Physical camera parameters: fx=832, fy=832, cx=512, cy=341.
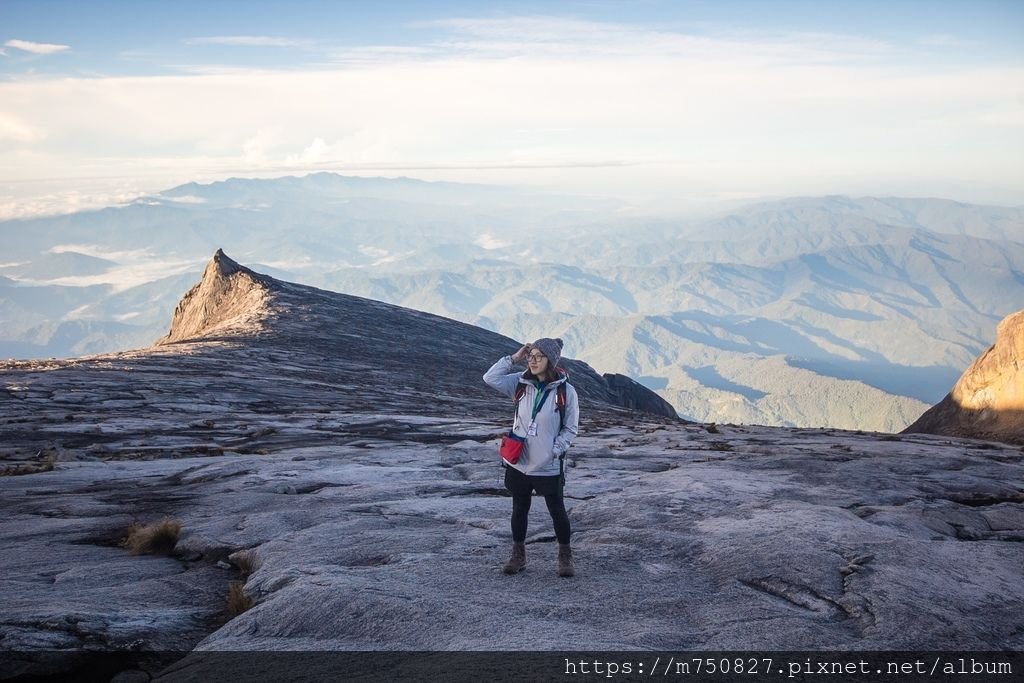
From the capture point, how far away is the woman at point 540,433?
1147 cm

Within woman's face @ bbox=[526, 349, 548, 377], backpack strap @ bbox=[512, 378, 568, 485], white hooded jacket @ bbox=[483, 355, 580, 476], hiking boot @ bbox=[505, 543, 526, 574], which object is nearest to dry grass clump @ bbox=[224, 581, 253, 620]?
hiking boot @ bbox=[505, 543, 526, 574]

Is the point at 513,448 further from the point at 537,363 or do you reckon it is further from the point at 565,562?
the point at 565,562

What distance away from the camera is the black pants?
11656 mm

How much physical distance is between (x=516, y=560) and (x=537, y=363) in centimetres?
285

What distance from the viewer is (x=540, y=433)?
452 inches

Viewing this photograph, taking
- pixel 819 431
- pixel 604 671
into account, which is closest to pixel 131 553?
pixel 604 671

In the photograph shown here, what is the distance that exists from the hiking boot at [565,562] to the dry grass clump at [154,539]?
21.9ft

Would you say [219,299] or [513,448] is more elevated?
[219,299]

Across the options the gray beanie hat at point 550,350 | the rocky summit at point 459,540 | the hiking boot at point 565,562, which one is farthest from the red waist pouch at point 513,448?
the rocky summit at point 459,540

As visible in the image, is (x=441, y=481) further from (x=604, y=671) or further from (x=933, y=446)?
(x=933, y=446)


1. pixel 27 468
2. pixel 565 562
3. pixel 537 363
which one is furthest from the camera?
pixel 27 468

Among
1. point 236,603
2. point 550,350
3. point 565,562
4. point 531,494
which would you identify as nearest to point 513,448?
point 531,494

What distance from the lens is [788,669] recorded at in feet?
28.5

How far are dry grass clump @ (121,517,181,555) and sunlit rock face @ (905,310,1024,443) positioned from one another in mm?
32482
